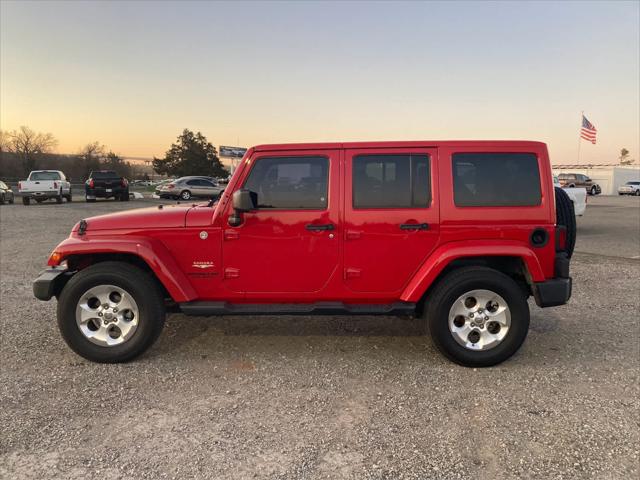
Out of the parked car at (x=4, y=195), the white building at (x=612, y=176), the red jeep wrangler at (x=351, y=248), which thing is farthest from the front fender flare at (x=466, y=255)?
the white building at (x=612, y=176)

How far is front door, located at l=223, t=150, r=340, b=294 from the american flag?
142 ft

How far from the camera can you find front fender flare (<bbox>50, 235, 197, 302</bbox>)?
11.7ft

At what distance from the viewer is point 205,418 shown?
2.86 metres

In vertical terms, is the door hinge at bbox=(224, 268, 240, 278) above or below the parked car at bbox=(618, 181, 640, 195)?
below

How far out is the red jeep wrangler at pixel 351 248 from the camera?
3588mm

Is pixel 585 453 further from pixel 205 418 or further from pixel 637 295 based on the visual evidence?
pixel 637 295

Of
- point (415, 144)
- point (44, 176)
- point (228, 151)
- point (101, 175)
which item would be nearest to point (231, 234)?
point (415, 144)

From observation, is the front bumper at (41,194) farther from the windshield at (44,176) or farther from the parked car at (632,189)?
the parked car at (632,189)

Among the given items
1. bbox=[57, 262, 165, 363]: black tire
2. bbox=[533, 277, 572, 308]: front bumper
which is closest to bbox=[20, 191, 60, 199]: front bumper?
bbox=[57, 262, 165, 363]: black tire

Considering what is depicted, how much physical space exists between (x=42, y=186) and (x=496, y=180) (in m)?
24.1

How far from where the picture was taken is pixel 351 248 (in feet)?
12.0

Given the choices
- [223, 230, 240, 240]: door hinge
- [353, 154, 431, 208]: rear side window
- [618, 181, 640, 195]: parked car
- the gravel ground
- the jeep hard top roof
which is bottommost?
the gravel ground

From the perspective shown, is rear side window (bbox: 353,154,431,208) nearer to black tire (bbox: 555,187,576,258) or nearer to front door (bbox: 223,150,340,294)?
front door (bbox: 223,150,340,294)

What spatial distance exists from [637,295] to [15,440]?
694cm
